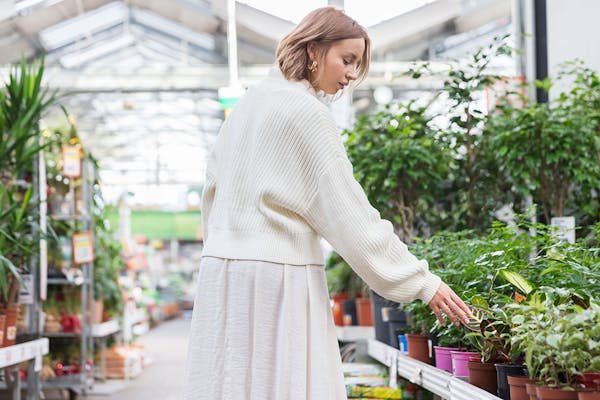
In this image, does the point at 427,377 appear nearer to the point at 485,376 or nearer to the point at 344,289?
the point at 485,376

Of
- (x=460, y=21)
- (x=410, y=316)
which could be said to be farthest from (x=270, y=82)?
(x=460, y=21)

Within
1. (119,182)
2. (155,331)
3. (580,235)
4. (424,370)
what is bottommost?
(155,331)

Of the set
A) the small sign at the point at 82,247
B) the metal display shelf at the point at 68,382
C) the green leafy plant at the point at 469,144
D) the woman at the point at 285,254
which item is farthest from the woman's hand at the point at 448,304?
the metal display shelf at the point at 68,382

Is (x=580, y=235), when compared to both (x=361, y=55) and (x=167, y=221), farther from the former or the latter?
(x=167, y=221)

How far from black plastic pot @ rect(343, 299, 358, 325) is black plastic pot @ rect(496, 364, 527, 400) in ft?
9.52

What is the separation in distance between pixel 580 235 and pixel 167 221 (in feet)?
64.2

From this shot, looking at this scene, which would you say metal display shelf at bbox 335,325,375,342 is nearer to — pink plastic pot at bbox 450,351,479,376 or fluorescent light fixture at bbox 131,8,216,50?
pink plastic pot at bbox 450,351,479,376

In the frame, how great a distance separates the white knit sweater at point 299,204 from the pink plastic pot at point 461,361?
0.75 m

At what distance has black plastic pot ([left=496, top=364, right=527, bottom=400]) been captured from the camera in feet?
7.29

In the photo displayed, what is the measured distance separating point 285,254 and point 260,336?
0.19 meters

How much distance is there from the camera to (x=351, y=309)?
5.19 metres

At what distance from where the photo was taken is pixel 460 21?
35.1ft

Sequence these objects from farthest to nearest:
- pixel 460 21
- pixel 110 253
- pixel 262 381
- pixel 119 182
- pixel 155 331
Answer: pixel 119 182 < pixel 155 331 < pixel 460 21 < pixel 110 253 < pixel 262 381

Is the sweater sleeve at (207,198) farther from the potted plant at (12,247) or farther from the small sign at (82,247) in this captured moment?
the small sign at (82,247)
